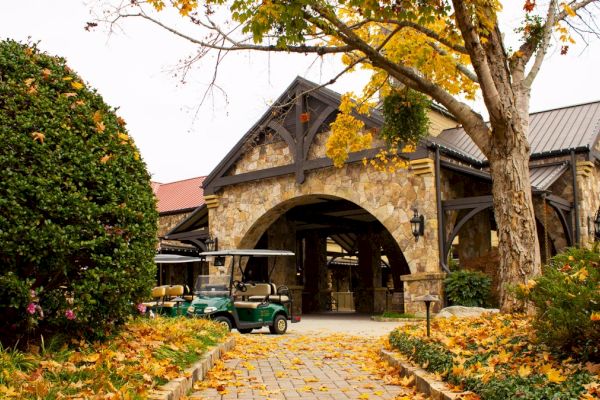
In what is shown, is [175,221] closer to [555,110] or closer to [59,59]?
[555,110]

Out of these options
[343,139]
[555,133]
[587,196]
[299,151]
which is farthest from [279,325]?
[555,133]

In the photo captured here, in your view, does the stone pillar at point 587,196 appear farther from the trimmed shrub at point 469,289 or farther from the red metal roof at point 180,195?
the red metal roof at point 180,195

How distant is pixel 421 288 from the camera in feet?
49.0

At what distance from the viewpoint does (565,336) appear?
4.89 metres

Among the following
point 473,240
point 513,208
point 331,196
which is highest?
point 331,196

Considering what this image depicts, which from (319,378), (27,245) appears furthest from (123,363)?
(319,378)

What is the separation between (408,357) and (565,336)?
2.36 metres

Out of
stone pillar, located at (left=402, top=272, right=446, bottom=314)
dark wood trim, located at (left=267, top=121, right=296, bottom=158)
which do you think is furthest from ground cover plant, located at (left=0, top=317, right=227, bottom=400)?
dark wood trim, located at (left=267, top=121, right=296, bottom=158)

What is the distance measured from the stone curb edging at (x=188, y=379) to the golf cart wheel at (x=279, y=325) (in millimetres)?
4322

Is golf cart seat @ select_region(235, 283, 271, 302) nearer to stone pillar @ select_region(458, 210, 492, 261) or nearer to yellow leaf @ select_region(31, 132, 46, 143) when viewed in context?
stone pillar @ select_region(458, 210, 492, 261)

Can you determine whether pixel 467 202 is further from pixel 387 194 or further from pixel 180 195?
pixel 180 195

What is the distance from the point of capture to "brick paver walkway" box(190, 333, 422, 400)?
18.5 ft

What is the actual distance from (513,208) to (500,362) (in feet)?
12.2

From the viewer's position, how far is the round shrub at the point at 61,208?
194 inches
